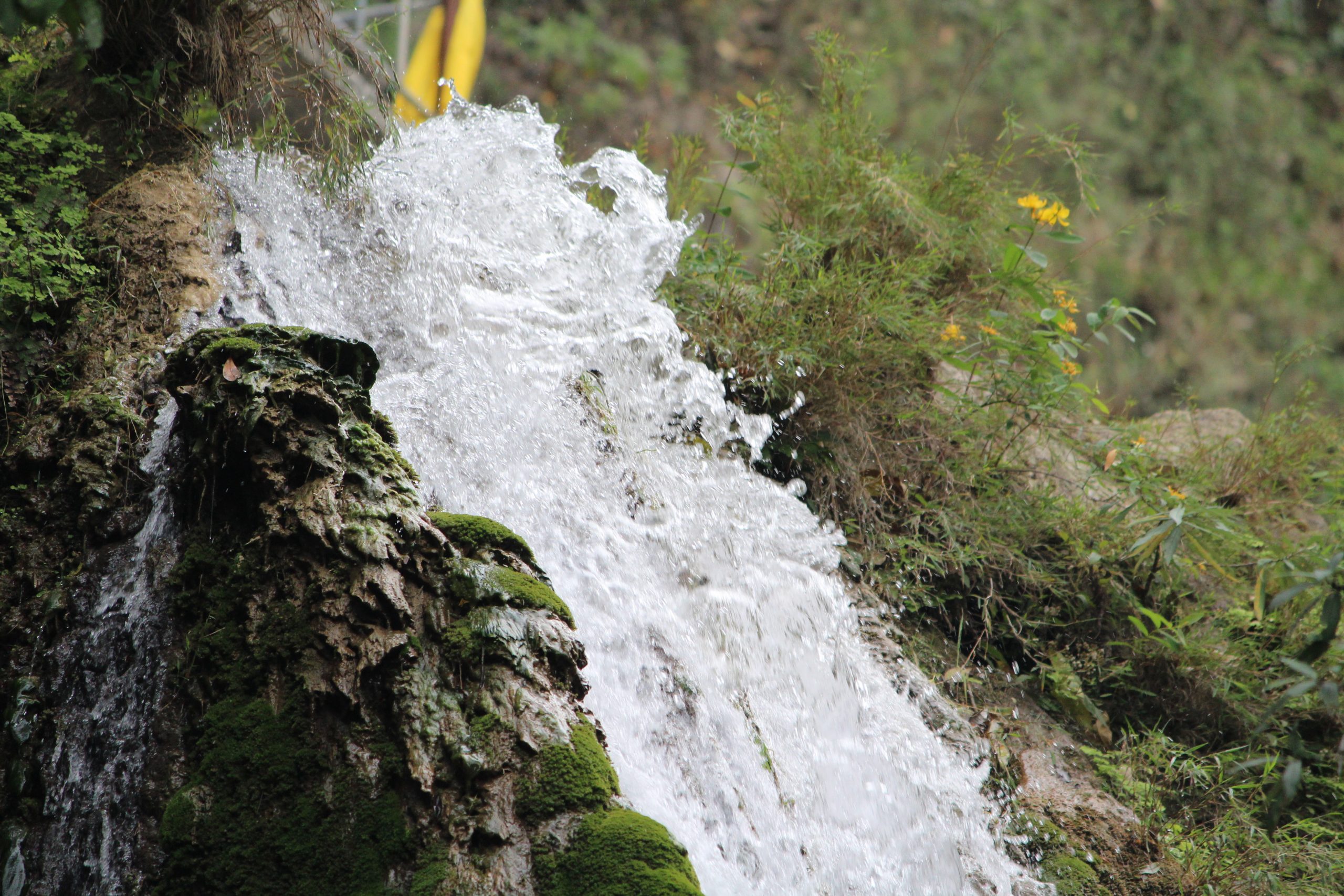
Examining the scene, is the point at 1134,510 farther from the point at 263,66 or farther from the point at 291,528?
the point at 263,66

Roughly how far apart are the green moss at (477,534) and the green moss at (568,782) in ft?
1.45

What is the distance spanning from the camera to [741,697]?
2.41 m

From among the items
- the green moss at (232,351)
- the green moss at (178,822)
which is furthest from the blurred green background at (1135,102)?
the green moss at (178,822)

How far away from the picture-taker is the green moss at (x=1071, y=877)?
2379mm

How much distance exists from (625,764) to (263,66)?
7.10 feet

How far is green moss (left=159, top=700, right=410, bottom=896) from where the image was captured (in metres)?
1.56

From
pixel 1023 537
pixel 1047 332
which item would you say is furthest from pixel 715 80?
pixel 1023 537

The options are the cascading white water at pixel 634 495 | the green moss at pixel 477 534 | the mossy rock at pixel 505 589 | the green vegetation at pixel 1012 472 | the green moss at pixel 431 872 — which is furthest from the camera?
the green vegetation at pixel 1012 472

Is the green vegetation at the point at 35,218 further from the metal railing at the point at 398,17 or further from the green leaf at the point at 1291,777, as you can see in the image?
the green leaf at the point at 1291,777

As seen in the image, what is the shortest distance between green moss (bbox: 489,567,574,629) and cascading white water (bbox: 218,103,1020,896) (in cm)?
36

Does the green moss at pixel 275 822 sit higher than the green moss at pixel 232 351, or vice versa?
the green moss at pixel 232 351

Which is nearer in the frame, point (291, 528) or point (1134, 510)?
point (291, 528)

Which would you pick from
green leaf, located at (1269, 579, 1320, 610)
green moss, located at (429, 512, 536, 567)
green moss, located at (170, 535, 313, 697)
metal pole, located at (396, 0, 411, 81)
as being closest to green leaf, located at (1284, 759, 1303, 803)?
green leaf, located at (1269, 579, 1320, 610)

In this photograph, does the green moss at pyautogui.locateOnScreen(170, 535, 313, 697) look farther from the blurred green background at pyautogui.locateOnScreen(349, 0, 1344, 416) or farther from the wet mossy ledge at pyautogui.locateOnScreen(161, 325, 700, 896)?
the blurred green background at pyautogui.locateOnScreen(349, 0, 1344, 416)
